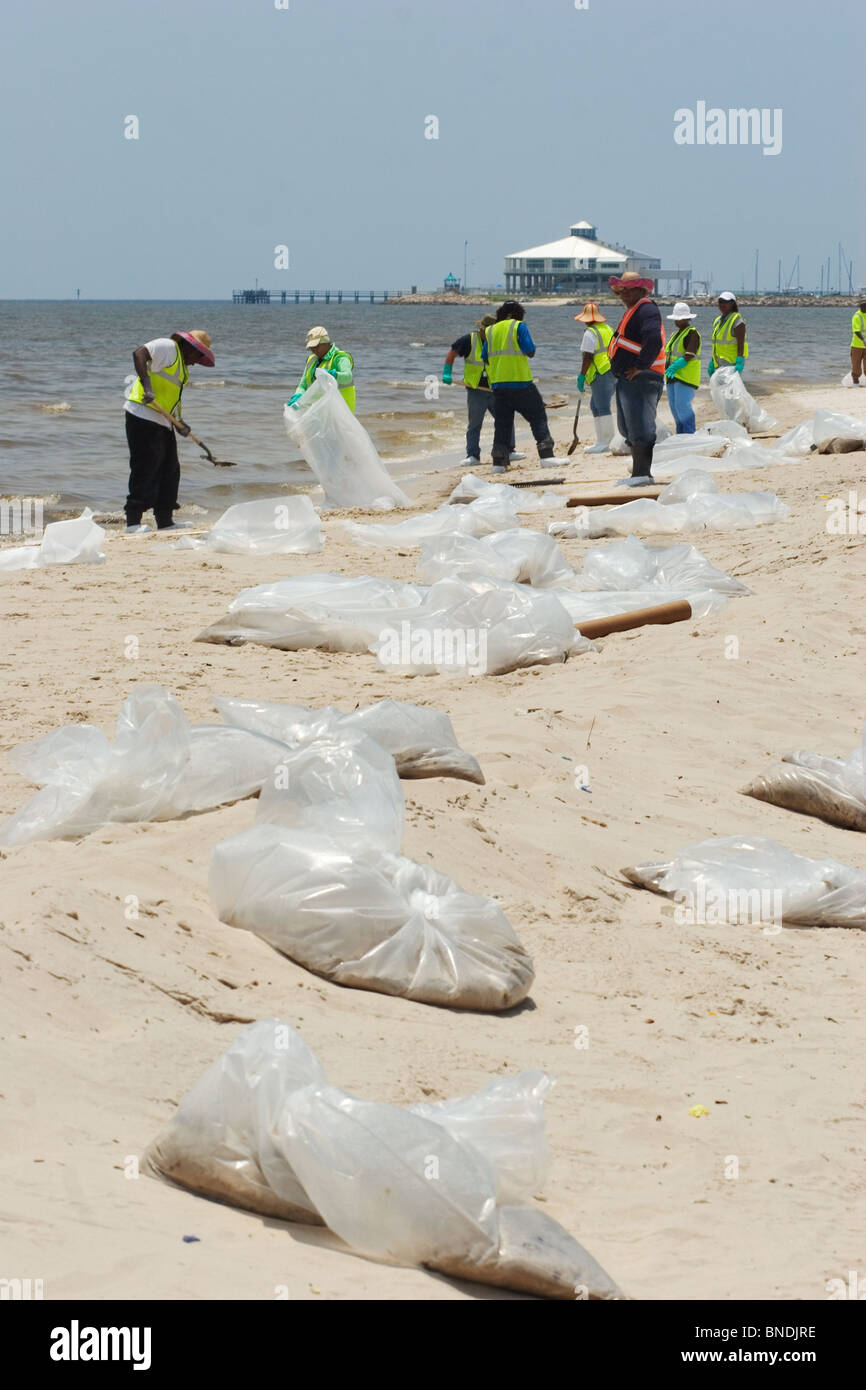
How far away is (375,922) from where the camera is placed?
9.99ft

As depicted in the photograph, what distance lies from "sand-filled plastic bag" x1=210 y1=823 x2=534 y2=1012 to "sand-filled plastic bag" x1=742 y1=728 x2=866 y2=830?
5.10 feet

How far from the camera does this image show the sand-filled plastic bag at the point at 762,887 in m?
3.67

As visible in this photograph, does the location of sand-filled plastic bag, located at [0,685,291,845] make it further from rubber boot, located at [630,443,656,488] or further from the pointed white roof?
the pointed white roof

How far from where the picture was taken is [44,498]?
12.0 meters

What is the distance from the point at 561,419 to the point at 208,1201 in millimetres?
16757

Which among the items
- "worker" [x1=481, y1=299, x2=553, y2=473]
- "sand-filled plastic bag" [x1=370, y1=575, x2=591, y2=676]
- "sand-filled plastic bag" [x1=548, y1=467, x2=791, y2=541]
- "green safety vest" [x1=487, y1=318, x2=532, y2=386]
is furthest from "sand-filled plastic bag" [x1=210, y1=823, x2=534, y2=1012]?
"green safety vest" [x1=487, y1=318, x2=532, y2=386]

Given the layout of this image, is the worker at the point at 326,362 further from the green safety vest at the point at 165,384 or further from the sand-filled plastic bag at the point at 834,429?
the sand-filled plastic bag at the point at 834,429

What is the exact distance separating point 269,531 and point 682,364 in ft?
17.6

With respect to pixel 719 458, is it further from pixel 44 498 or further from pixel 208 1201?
pixel 208 1201

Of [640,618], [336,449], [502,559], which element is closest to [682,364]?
[336,449]

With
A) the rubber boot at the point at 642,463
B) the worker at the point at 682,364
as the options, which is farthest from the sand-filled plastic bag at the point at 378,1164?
the worker at the point at 682,364

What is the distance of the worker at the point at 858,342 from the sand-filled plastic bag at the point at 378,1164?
16.8 m
